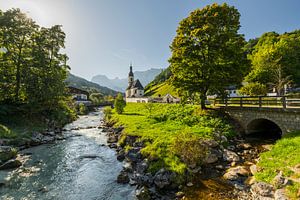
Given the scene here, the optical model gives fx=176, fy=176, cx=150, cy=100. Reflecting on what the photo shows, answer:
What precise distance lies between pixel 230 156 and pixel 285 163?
3608 millimetres

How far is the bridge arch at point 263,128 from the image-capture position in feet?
62.6

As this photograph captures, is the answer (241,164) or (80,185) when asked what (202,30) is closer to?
(241,164)

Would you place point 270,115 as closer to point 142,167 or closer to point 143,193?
point 142,167

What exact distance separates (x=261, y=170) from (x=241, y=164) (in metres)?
1.73

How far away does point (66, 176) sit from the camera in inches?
518

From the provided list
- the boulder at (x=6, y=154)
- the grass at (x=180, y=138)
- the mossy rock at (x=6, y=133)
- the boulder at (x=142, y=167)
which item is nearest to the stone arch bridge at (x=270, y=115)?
the grass at (x=180, y=138)

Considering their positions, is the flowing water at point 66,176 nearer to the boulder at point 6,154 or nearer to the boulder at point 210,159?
the boulder at point 6,154

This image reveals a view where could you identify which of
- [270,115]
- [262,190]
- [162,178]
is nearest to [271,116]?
[270,115]

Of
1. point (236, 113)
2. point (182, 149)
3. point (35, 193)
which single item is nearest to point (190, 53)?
point (236, 113)

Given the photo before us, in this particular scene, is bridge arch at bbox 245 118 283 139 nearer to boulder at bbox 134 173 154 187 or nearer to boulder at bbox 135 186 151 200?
boulder at bbox 134 173 154 187

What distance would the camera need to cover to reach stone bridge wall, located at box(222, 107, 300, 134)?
48.1ft

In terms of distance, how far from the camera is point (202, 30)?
21.1 meters

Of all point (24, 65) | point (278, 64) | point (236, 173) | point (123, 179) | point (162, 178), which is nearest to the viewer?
point (162, 178)

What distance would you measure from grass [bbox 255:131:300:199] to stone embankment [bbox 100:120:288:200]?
396mm
